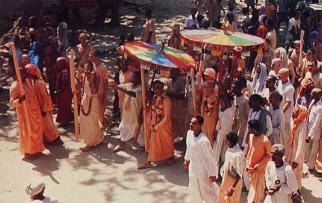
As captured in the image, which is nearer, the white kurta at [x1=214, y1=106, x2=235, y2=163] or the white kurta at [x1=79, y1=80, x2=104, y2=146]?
the white kurta at [x1=214, y1=106, x2=235, y2=163]

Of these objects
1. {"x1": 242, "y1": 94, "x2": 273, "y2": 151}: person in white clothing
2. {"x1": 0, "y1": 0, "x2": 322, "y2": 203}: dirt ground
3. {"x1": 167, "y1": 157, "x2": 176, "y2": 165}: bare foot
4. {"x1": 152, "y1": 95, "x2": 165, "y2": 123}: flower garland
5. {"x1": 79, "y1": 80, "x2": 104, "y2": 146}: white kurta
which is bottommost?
{"x1": 0, "y1": 0, "x2": 322, "y2": 203}: dirt ground

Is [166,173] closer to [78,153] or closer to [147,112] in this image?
[147,112]

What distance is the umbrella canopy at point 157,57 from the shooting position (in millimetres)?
7219

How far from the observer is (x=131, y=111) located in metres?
8.49

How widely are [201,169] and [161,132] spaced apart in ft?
5.78

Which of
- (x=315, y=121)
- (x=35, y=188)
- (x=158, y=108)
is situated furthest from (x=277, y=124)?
(x=35, y=188)

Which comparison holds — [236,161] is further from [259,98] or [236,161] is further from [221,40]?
[221,40]

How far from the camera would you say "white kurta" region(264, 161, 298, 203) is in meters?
5.57

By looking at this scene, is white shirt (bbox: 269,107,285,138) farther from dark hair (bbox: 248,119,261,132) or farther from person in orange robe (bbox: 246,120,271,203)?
dark hair (bbox: 248,119,261,132)

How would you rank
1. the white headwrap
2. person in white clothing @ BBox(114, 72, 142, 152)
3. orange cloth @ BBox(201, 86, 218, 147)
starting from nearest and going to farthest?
the white headwrap < orange cloth @ BBox(201, 86, 218, 147) < person in white clothing @ BBox(114, 72, 142, 152)

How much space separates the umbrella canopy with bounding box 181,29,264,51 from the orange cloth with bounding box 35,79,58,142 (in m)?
2.67

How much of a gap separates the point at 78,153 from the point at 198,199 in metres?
3.01

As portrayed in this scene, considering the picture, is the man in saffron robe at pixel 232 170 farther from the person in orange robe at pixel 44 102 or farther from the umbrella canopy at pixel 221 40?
the person in orange robe at pixel 44 102

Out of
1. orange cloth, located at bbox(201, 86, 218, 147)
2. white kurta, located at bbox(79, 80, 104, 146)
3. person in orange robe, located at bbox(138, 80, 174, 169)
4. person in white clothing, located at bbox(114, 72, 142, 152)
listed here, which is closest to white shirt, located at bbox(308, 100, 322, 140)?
orange cloth, located at bbox(201, 86, 218, 147)
